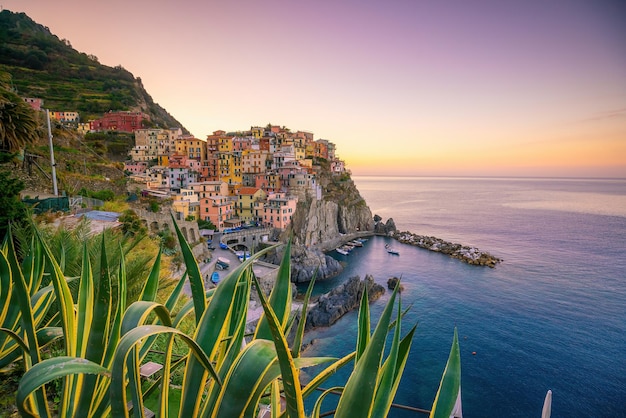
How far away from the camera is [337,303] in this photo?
767 inches

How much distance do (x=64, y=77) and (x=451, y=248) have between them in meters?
62.7

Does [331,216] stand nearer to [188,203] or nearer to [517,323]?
[188,203]

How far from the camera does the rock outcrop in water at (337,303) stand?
59.6 feet

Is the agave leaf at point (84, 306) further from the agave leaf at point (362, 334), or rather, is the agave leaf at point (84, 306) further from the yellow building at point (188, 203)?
the yellow building at point (188, 203)

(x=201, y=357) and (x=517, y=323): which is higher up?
(x=201, y=357)

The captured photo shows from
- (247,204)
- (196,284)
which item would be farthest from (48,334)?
(247,204)

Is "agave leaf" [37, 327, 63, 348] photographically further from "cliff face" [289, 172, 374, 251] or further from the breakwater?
the breakwater

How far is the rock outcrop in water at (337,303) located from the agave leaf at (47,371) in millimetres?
17018

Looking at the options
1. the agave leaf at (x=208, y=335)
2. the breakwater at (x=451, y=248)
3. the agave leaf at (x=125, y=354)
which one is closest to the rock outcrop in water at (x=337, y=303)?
the breakwater at (x=451, y=248)

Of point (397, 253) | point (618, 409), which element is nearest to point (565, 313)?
point (618, 409)

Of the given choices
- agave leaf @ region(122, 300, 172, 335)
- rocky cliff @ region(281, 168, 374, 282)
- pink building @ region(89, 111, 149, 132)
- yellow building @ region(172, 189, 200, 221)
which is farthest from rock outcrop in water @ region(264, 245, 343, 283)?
pink building @ region(89, 111, 149, 132)

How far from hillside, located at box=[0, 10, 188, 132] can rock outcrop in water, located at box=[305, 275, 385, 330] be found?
38.1 meters

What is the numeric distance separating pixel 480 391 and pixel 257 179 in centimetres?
2911

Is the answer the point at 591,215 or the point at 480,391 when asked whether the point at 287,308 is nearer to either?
the point at 480,391
